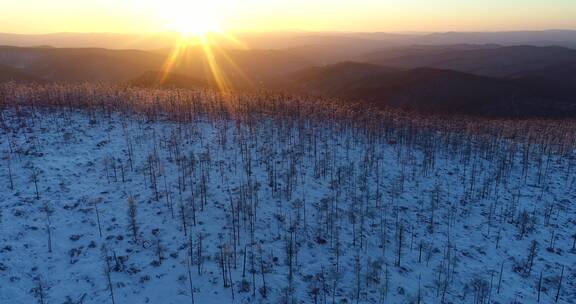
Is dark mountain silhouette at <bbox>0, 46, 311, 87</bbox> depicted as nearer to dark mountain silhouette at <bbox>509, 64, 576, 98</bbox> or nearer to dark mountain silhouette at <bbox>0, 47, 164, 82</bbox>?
dark mountain silhouette at <bbox>0, 47, 164, 82</bbox>

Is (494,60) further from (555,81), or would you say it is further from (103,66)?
(103,66)

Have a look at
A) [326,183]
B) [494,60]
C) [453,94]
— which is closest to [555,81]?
[453,94]

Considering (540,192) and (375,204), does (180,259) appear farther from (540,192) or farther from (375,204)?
(540,192)

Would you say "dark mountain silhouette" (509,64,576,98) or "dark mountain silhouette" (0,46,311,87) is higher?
"dark mountain silhouette" (0,46,311,87)

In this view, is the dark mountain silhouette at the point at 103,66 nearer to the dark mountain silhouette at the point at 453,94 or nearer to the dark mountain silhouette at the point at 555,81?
the dark mountain silhouette at the point at 453,94

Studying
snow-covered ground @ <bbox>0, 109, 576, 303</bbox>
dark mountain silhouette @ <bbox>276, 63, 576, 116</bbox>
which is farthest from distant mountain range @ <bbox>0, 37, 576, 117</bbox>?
snow-covered ground @ <bbox>0, 109, 576, 303</bbox>

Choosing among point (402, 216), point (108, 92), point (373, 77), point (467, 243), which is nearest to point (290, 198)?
point (402, 216)
